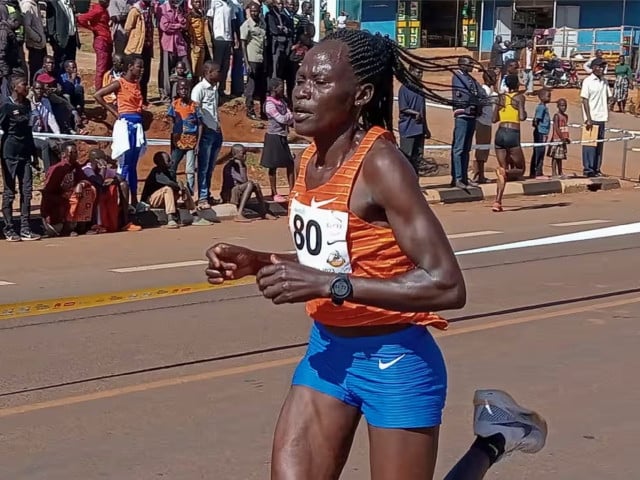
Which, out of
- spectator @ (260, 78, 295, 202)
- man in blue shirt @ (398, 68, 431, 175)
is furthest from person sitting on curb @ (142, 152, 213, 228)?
man in blue shirt @ (398, 68, 431, 175)

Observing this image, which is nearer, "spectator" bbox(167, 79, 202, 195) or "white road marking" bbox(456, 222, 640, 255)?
"white road marking" bbox(456, 222, 640, 255)

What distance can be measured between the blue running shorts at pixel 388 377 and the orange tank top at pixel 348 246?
68 mm

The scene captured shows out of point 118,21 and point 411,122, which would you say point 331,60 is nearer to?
point 411,122

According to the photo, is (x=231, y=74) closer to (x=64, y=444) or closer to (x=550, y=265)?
(x=550, y=265)

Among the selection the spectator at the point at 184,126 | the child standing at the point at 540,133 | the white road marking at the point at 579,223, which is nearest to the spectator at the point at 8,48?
the spectator at the point at 184,126

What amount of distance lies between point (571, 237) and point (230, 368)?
7.72m

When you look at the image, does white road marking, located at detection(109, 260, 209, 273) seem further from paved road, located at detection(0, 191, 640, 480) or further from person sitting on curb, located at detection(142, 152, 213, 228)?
person sitting on curb, located at detection(142, 152, 213, 228)

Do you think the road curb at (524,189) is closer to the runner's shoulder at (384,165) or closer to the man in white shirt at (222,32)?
the man in white shirt at (222,32)

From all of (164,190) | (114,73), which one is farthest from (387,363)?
(114,73)

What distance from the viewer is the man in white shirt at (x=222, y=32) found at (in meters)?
20.2

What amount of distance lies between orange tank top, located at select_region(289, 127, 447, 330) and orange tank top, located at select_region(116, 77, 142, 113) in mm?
11345

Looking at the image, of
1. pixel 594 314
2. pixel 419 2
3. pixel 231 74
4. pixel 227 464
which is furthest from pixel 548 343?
pixel 419 2

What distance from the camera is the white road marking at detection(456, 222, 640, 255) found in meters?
12.9

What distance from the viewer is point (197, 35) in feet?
65.1
